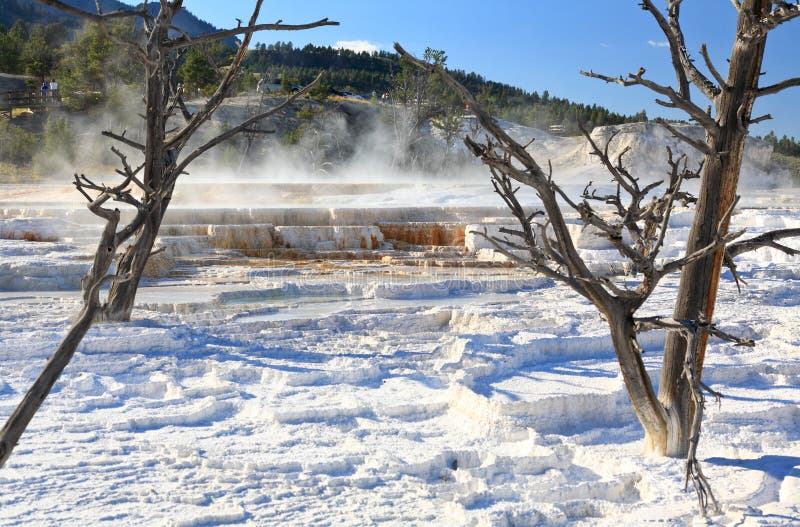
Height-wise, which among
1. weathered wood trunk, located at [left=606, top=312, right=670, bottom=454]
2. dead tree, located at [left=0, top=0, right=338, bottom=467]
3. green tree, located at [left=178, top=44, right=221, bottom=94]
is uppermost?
green tree, located at [left=178, top=44, right=221, bottom=94]

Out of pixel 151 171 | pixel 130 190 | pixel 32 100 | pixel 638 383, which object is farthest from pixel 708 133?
pixel 32 100

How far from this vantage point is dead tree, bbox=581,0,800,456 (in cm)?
298

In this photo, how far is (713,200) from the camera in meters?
3.14

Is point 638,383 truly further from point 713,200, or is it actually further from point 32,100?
point 32,100

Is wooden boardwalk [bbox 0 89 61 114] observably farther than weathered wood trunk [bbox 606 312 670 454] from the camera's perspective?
Yes

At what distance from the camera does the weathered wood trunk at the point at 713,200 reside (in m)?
3.04

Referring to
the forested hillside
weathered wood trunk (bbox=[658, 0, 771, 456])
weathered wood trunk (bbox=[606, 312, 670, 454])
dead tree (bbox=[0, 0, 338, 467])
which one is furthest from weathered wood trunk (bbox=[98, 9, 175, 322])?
the forested hillside

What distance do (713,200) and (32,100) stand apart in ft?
106

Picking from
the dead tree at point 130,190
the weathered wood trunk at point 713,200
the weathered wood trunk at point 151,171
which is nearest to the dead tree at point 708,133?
the weathered wood trunk at point 713,200

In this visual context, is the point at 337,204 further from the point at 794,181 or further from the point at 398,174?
the point at 794,181

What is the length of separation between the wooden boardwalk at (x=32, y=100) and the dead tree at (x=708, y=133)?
30.5 m

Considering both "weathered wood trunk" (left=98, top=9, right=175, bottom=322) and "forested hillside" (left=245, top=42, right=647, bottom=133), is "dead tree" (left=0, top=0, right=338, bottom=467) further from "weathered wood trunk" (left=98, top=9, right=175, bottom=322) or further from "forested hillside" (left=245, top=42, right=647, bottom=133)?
"forested hillside" (left=245, top=42, right=647, bottom=133)

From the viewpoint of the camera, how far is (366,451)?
11.7 feet

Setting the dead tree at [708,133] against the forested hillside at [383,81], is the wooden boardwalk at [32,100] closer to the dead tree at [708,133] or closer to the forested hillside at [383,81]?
the forested hillside at [383,81]
